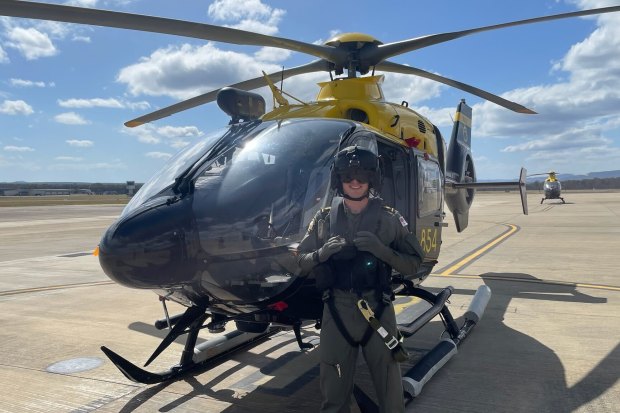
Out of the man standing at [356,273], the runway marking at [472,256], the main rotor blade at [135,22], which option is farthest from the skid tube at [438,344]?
the runway marking at [472,256]

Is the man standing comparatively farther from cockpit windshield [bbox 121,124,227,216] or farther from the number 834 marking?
the number 834 marking

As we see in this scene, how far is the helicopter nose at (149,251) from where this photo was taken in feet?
10.7

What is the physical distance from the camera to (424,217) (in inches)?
223

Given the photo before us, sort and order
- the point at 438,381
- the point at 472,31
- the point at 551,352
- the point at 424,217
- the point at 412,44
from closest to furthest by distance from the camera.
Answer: the point at 438,381, the point at 551,352, the point at 424,217, the point at 472,31, the point at 412,44

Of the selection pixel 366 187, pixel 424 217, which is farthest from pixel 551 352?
pixel 366 187

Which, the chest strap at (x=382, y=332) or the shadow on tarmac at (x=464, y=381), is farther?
the shadow on tarmac at (x=464, y=381)

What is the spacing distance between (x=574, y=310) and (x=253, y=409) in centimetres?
505

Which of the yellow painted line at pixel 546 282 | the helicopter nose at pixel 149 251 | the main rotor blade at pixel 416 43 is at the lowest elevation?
the yellow painted line at pixel 546 282

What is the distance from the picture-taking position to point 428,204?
5.85 m

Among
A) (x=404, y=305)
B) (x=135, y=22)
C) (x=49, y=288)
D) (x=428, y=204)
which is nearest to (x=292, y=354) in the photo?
(x=428, y=204)

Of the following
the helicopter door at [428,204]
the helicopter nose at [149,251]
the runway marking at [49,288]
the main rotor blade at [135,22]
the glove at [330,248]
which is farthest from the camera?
the runway marking at [49,288]

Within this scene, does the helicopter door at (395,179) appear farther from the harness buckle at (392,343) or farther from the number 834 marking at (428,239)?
the harness buckle at (392,343)

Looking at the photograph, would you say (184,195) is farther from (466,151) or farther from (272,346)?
(466,151)

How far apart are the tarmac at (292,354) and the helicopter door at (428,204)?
0.82 meters
